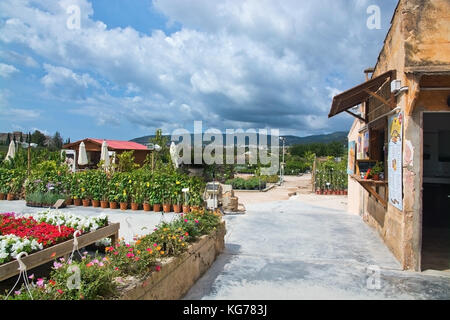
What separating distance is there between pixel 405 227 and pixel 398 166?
0.93 m

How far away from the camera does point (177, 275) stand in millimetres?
3656

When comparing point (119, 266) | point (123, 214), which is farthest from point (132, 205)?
point (119, 266)

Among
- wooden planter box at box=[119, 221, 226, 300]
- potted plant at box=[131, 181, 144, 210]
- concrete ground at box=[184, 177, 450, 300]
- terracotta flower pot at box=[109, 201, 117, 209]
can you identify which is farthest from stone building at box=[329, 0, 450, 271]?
terracotta flower pot at box=[109, 201, 117, 209]

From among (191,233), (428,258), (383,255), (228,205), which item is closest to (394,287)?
(383,255)

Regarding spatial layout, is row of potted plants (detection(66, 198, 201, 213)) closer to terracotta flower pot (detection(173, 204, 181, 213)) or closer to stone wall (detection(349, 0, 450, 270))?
terracotta flower pot (detection(173, 204, 181, 213))

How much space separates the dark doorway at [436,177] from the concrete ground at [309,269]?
7.63 feet

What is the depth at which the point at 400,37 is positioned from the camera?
4941 mm

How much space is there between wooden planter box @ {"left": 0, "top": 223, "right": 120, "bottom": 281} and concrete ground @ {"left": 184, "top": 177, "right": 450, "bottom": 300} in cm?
166

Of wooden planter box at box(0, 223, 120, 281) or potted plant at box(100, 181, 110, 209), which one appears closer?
wooden planter box at box(0, 223, 120, 281)

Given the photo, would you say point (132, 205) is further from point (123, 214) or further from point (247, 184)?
point (247, 184)

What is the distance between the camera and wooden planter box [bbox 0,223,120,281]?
322 cm

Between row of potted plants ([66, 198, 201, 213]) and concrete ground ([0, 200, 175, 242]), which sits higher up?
row of potted plants ([66, 198, 201, 213])

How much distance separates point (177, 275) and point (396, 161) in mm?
3815
